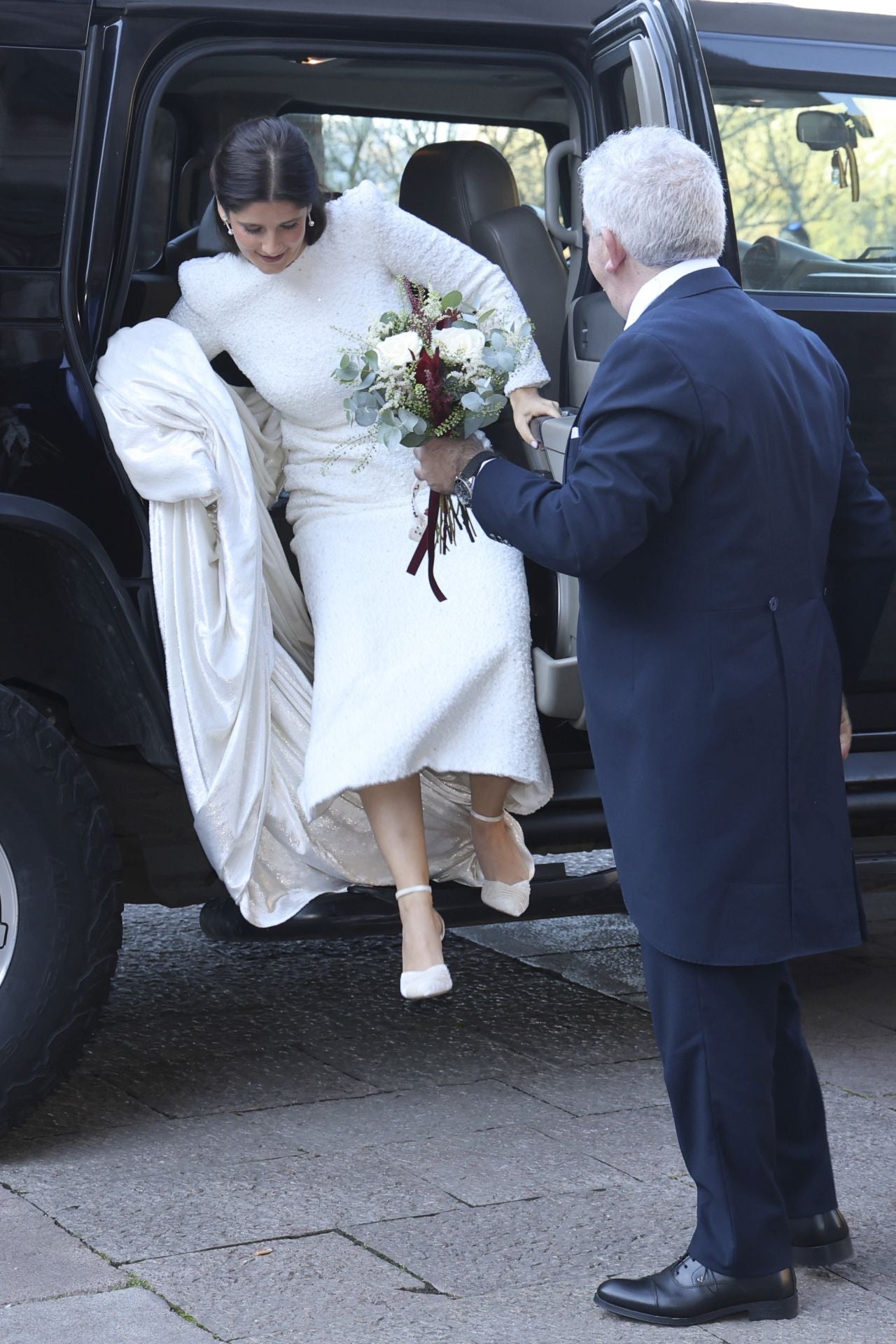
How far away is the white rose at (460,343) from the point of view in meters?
3.07

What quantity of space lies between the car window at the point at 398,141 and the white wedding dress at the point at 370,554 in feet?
1.90

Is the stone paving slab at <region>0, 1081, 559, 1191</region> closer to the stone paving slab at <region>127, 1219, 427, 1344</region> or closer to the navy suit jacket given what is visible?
the stone paving slab at <region>127, 1219, 427, 1344</region>

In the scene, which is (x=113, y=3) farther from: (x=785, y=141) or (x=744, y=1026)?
(x=744, y=1026)

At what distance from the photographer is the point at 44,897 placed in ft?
10.3

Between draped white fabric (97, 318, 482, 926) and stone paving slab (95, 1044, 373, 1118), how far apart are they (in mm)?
485

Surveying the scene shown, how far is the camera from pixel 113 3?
124 inches

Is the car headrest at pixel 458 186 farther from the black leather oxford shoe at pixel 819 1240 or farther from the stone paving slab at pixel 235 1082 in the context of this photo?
the black leather oxford shoe at pixel 819 1240

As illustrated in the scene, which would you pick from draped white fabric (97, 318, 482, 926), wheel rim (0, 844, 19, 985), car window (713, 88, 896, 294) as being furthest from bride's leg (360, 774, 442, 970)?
car window (713, 88, 896, 294)

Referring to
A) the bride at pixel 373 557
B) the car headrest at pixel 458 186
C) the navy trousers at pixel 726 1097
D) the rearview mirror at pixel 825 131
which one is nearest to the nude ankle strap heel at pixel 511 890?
the bride at pixel 373 557

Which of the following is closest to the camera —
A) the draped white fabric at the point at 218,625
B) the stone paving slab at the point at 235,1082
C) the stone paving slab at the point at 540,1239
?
the stone paving slab at the point at 540,1239

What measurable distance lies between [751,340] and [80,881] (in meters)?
1.53

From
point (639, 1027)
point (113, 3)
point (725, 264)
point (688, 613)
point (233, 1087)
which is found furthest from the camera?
point (639, 1027)

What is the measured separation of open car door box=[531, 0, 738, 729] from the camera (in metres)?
3.22

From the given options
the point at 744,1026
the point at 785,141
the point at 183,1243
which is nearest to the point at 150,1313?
the point at 183,1243
